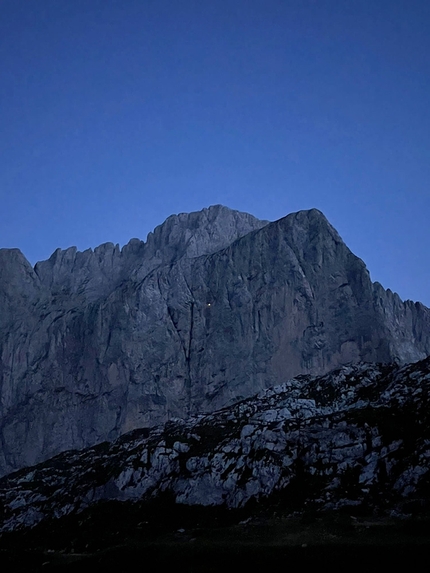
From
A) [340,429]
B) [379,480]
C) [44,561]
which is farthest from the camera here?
[340,429]

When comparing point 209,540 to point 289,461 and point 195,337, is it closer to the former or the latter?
point 289,461

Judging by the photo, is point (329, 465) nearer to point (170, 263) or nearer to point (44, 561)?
point (44, 561)

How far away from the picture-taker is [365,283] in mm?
128000

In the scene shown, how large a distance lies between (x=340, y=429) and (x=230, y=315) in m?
69.7

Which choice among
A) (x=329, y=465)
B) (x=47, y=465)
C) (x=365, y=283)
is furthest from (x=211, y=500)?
(x=365, y=283)

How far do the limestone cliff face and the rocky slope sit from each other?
37498 mm

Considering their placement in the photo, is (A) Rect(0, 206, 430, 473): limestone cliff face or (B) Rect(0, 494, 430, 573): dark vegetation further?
(A) Rect(0, 206, 430, 473): limestone cliff face

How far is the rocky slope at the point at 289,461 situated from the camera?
5212 cm

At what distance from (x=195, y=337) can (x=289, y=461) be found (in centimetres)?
7240

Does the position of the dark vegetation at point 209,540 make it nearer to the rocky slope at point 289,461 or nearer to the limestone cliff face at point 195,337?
the rocky slope at point 289,461

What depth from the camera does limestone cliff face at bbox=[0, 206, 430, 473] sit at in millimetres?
122688

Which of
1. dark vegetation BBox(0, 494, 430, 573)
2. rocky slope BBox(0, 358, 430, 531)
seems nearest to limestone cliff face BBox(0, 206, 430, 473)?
rocky slope BBox(0, 358, 430, 531)

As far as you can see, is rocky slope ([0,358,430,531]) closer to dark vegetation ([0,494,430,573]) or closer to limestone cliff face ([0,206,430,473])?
dark vegetation ([0,494,430,573])

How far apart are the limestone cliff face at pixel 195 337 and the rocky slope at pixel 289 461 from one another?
37.5 m
